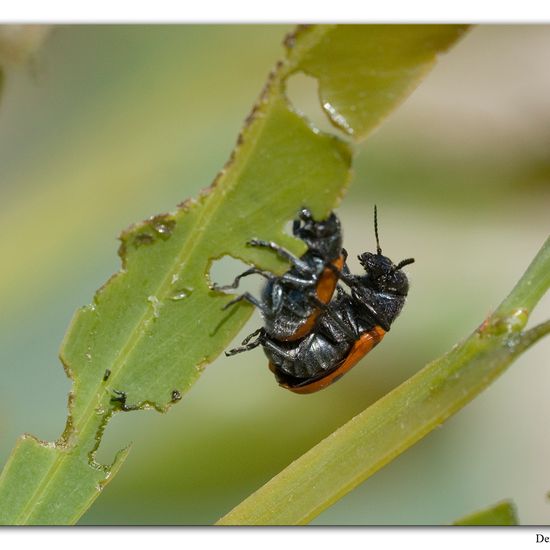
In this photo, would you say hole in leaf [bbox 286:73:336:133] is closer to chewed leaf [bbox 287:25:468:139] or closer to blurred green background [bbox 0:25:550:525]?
chewed leaf [bbox 287:25:468:139]

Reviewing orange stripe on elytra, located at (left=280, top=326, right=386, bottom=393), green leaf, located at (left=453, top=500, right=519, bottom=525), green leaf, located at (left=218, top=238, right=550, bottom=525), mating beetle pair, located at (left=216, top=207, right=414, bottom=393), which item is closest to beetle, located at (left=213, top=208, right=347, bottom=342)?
mating beetle pair, located at (left=216, top=207, right=414, bottom=393)

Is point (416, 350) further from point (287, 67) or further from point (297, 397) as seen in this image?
point (287, 67)

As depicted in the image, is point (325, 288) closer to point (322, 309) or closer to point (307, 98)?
point (322, 309)

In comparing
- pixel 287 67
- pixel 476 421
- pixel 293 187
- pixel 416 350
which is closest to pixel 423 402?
pixel 293 187

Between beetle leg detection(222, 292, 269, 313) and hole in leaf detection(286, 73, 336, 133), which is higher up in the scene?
hole in leaf detection(286, 73, 336, 133)

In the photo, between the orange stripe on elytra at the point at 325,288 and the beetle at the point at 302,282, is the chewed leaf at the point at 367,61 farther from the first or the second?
the orange stripe on elytra at the point at 325,288

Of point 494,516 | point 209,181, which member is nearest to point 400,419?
point 494,516

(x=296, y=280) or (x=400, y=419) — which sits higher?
(x=296, y=280)
